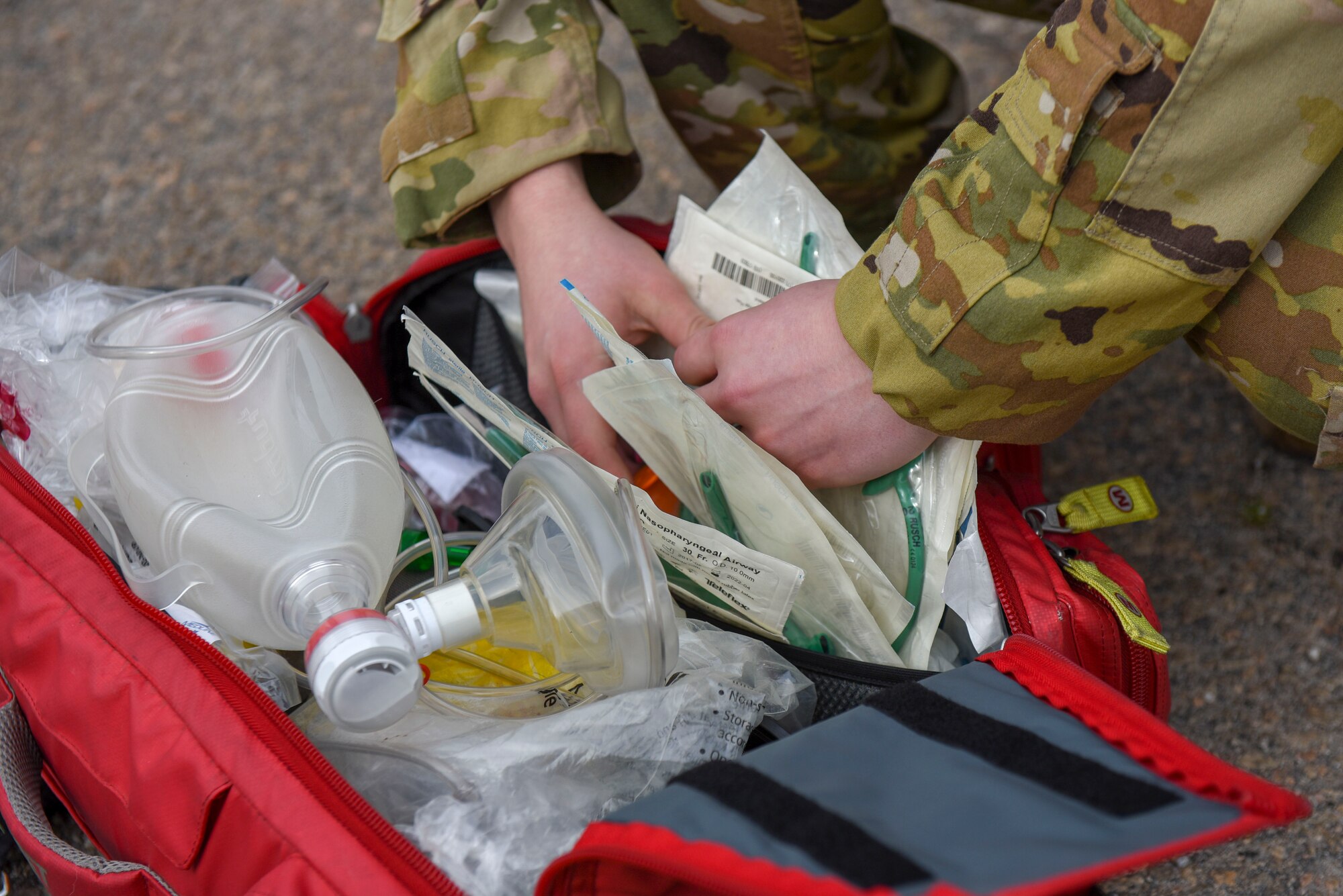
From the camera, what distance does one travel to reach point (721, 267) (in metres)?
0.96

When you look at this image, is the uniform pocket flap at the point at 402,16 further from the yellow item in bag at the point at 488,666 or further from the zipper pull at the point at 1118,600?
the zipper pull at the point at 1118,600

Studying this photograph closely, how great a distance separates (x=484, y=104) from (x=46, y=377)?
479 mm

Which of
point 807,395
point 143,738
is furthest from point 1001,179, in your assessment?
point 143,738

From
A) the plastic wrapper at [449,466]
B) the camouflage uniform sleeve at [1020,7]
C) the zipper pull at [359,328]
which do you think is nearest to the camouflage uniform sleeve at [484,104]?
the zipper pull at [359,328]

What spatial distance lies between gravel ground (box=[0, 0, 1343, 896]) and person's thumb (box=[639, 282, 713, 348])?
599 mm

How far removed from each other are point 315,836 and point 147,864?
0.22 meters

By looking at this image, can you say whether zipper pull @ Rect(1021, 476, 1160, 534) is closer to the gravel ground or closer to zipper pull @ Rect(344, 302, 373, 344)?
the gravel ground

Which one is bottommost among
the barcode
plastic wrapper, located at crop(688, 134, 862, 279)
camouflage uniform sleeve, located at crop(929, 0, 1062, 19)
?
the barcode

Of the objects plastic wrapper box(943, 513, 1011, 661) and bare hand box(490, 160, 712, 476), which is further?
bare hand box(490, 160, 712, 476)

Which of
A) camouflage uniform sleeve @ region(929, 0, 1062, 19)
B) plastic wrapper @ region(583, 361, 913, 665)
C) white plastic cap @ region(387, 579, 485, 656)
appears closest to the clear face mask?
white plastic cap @ region(387, 579, 485, 656)

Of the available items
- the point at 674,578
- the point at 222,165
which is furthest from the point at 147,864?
the point at 222,165

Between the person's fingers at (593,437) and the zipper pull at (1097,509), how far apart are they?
0.35m

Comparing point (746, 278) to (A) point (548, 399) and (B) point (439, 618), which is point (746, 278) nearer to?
(A) point (548, 399)

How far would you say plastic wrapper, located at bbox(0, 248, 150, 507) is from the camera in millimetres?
922
